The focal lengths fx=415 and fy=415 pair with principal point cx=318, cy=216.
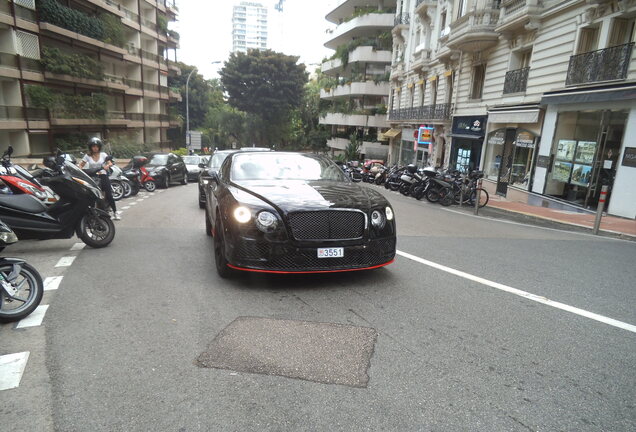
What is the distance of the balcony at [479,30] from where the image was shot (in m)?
19.5

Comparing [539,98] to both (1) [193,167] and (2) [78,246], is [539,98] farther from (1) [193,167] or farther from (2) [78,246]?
(1) [193,167]

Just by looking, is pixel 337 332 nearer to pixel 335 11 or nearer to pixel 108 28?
pixel 108 28

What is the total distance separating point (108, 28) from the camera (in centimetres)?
3109

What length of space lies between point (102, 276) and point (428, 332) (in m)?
4.04

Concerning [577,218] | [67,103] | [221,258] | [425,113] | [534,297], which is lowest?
[577,218]

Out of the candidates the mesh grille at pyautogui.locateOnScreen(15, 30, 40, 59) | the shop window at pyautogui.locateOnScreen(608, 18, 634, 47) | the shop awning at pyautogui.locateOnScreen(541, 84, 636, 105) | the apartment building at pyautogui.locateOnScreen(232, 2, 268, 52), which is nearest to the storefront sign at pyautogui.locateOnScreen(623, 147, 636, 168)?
the shop awning at pyautogui.locateOnScreen(541, 84, 636, 105)

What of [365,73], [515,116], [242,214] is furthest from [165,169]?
[365,73]

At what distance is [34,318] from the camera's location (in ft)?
13.0

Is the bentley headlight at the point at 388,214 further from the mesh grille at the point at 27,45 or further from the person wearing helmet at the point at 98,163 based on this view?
the mesh grille at the point at 27,45

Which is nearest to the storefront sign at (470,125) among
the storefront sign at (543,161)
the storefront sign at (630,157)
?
the storefront sign at (543,161)

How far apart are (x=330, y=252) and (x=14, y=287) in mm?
3099

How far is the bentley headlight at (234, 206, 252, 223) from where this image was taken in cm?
456

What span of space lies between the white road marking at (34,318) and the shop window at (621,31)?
1617 cm

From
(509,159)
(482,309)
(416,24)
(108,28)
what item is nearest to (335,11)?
(416,24)
